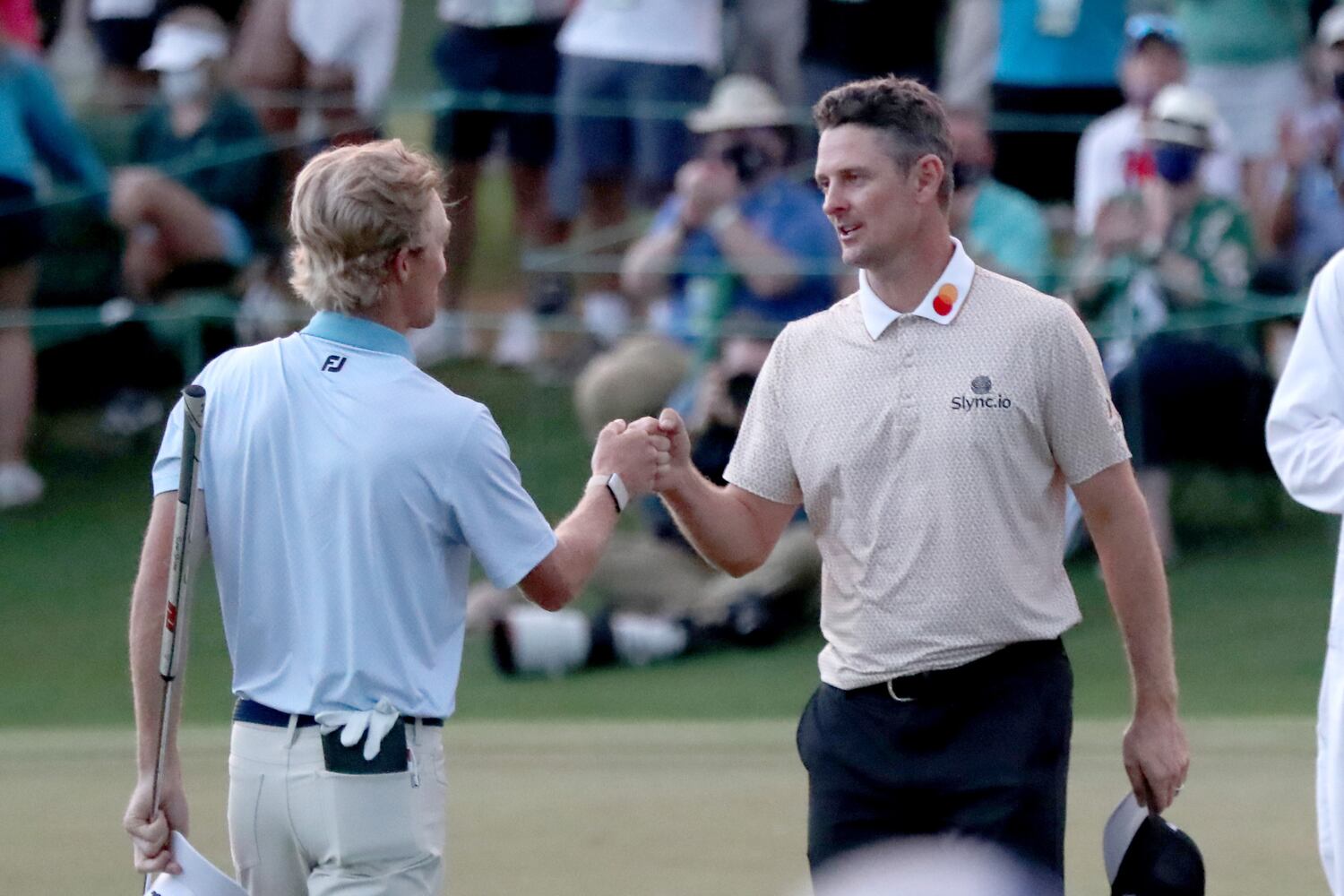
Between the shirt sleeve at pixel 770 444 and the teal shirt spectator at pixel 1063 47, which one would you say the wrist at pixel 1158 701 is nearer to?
the shirt sleeve at pixel 770 444

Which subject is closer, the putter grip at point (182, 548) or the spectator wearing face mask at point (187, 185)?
the putter grip at point (182, 548)

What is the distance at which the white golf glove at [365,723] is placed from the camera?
11.8ft

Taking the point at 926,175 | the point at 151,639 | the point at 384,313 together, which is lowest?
the point at 151,639

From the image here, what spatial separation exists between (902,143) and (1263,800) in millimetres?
3191

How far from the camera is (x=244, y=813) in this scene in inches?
145

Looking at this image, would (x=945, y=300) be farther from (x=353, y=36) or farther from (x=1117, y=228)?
(x=353, y=36)

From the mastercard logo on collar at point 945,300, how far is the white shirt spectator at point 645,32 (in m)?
A: 6.83

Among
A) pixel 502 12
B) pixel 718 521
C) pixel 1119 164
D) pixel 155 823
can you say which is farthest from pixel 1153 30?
pixel 155 823

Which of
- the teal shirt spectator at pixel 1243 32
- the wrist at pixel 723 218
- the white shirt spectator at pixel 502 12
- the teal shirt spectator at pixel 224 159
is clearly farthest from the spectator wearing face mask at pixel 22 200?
the teal shirt spectator at pixel 1243 32

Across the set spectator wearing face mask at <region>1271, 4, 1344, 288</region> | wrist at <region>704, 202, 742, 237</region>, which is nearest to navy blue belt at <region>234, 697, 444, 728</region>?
wrist at <region>704, 202, 742, 237</region>

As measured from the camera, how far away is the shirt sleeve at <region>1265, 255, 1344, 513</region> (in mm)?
4652

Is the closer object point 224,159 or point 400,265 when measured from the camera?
point 400,265

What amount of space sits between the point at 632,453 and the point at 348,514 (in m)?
0.88

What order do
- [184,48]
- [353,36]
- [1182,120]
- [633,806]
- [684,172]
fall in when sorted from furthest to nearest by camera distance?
[353,36] < [184,48] < [684,172] < [1182,120] < [633,806]
